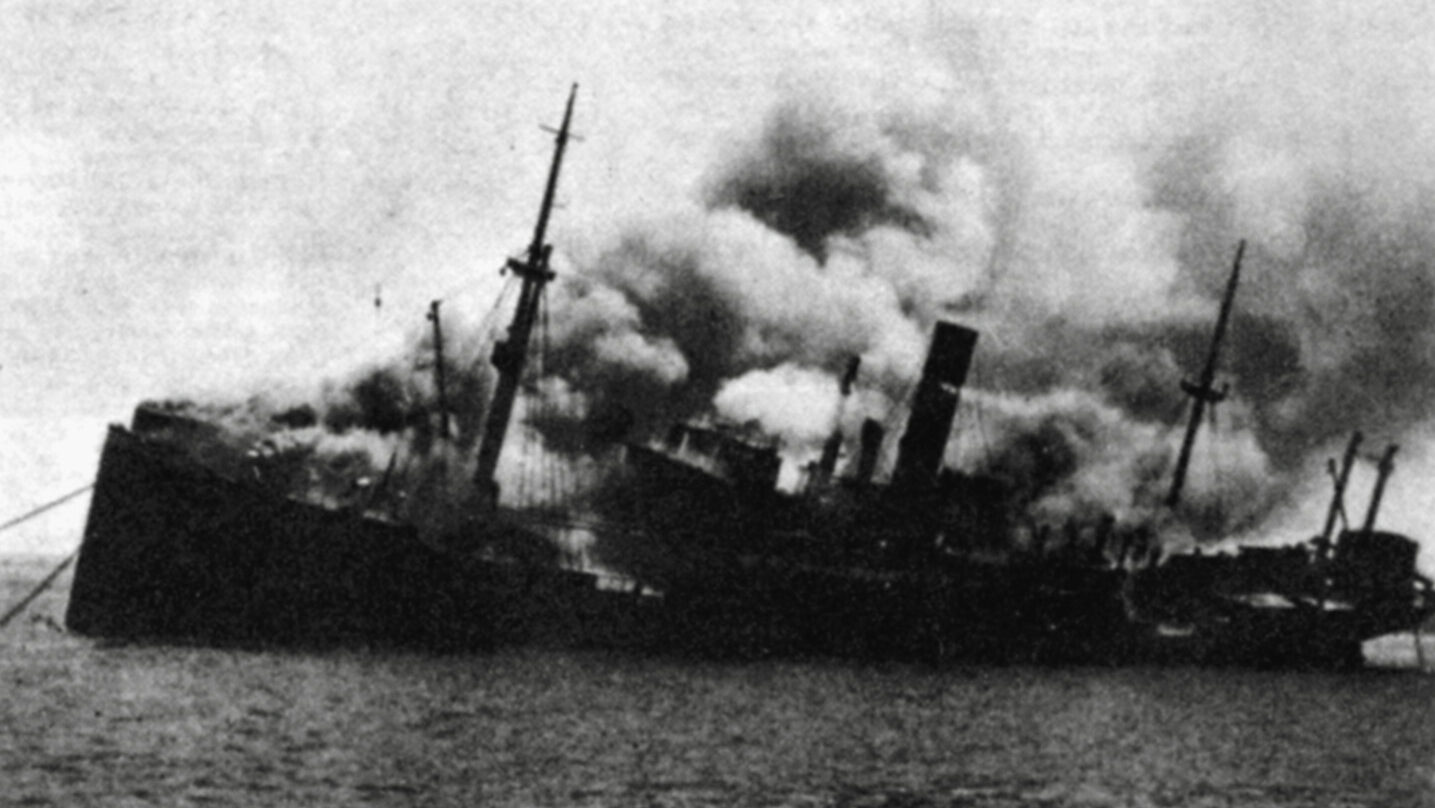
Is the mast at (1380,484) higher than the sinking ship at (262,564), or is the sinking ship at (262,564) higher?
the mast at (1380,484)

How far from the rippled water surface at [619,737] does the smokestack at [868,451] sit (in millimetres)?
6734

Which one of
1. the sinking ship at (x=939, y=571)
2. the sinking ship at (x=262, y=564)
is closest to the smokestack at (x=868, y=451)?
the sinking ship at (x=939, y=571)

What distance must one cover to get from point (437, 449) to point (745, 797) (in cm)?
1959

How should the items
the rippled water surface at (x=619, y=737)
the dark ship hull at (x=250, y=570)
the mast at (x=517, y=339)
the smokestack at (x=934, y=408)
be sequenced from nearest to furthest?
the rippled water surface at (x=619, y=737) → the dark ship hull at (x=250, y=570) → the mast at (x=517, y=339) → the smokestack at (x=934, y=408)

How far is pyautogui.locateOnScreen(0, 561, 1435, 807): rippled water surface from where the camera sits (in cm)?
2169

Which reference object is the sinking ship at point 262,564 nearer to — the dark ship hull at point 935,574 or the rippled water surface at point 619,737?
the rippled water surface at point 619,737

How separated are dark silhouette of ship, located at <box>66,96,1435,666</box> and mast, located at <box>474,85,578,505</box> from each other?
0.06 m

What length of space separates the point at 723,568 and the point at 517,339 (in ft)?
24.6

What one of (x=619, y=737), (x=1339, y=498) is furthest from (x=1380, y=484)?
(x=619, y=737)

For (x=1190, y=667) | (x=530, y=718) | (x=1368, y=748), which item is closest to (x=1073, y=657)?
(x=1190, y=667)

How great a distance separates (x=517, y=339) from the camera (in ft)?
124

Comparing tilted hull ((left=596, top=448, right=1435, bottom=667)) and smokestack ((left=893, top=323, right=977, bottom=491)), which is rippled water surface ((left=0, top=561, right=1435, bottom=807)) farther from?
smokestack ((left=893, top=323, right=977, bottom=491))

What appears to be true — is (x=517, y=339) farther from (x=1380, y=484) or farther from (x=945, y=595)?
(x=1380, y=484)

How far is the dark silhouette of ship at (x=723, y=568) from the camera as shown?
107 ft
